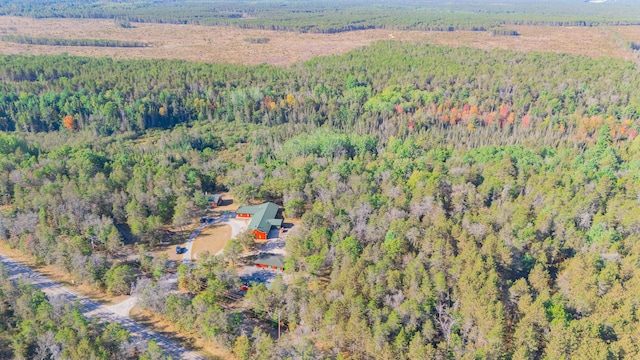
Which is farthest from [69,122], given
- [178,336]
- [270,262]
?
[178,336]

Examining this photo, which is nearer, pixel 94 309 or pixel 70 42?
pixel 94 309


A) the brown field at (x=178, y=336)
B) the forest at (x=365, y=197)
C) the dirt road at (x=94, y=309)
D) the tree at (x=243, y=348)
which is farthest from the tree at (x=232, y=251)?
the tree at (x=243, y=348)

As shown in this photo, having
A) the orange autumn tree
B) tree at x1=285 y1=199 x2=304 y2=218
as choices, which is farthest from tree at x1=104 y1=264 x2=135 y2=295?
the orange autumn tree

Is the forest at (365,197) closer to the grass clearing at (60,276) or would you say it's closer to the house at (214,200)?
the grass clearing at (60,276)

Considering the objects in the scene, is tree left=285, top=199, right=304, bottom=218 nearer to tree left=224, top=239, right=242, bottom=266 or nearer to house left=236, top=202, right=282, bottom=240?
house left=236, top=202, right=282, bottom=240

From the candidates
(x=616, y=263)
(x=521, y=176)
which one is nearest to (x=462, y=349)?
(x=616, y=263)

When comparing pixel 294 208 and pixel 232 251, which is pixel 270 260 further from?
pixel 294 208

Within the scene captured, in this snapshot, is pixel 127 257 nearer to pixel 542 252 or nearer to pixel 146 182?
pixel 146 182
